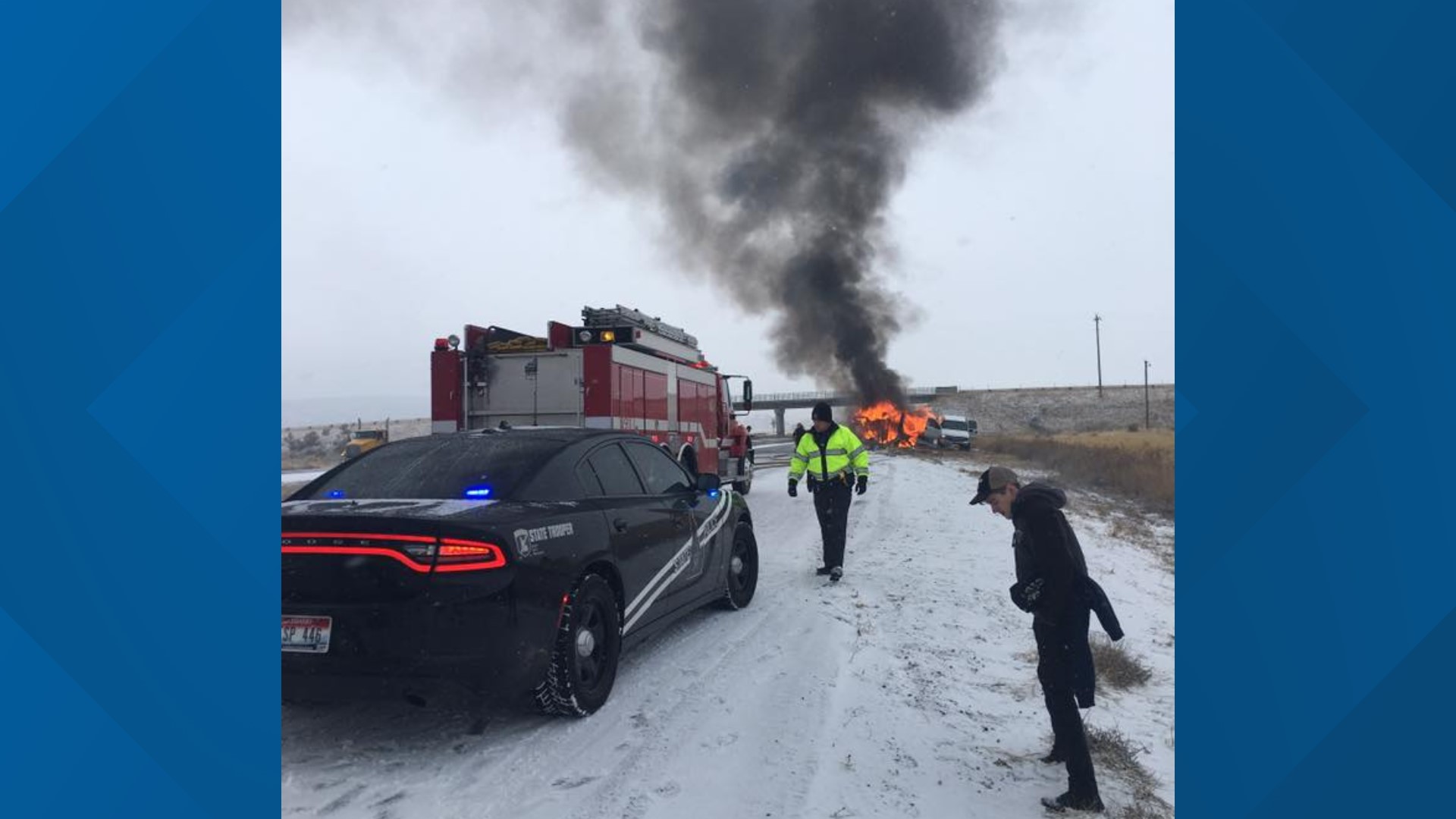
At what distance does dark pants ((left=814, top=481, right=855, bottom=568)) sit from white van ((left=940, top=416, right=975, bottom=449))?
30.5m

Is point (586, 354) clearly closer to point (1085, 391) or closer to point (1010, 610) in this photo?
point (1010, 610)

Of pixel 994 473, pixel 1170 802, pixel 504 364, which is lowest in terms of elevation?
pixel 1170 802

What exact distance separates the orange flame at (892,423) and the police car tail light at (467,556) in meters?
35.7

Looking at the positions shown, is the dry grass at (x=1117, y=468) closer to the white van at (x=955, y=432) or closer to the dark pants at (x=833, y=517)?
the white van at (x=955, y=432)

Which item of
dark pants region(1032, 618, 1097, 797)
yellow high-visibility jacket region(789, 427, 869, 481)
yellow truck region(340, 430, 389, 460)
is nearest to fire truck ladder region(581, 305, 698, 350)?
yellow high-visibility jacket region(789, 427, 869, 481)

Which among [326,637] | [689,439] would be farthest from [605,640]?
[689,439]

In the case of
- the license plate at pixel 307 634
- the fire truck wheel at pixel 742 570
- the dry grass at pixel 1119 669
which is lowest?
the dry grass at pixel 1119 669

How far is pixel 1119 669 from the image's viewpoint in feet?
15.7

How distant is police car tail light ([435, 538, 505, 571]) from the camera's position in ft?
10.8

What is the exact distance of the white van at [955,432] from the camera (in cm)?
3666

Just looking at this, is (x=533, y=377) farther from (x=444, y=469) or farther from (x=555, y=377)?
(x=444, y=469)

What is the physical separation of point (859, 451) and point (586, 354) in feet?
14.2

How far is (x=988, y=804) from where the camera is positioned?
122 inches

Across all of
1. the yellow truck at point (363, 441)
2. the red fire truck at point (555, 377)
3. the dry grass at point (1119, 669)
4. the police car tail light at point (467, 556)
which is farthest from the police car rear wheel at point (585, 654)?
the yellow truck at point (363, 441)
